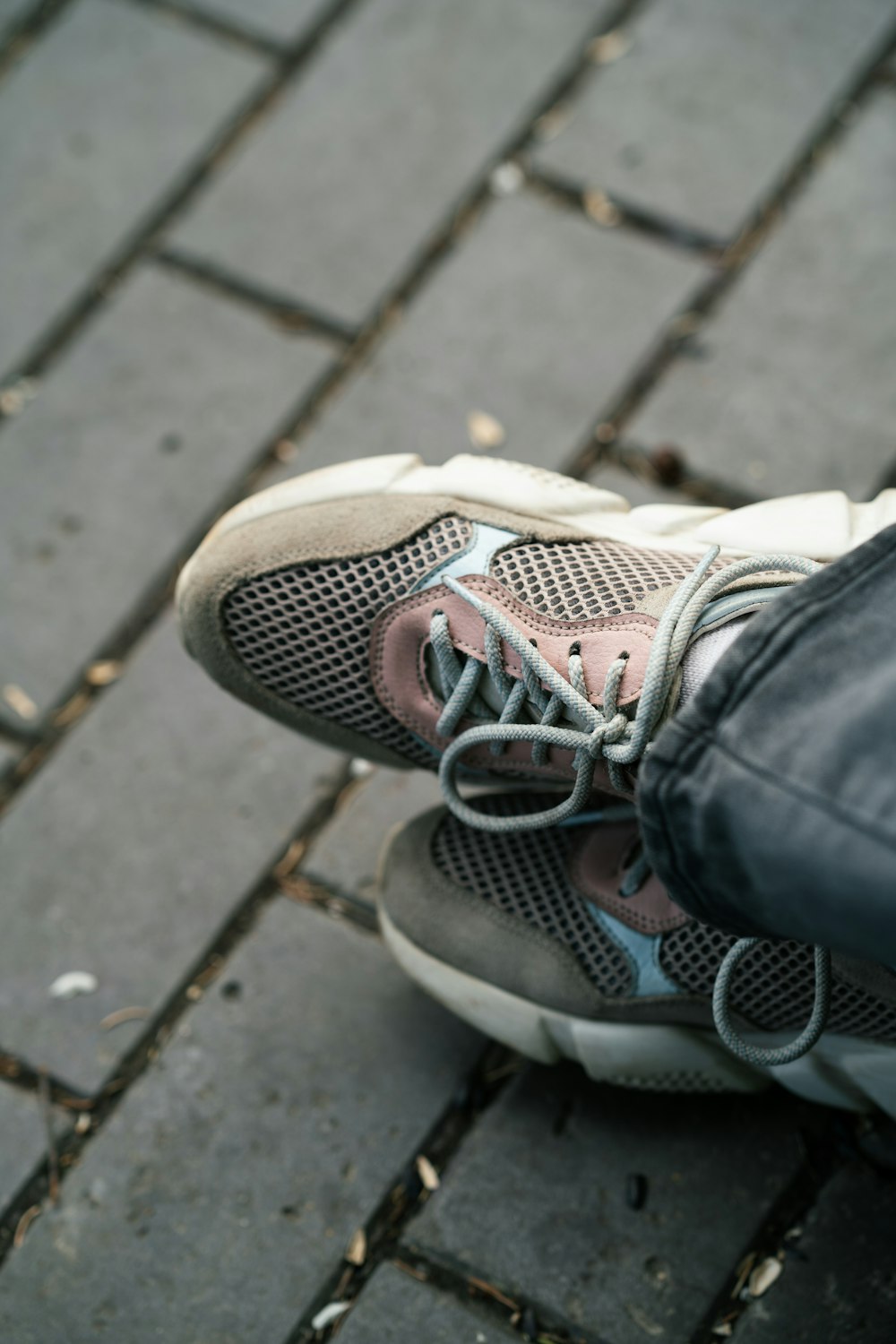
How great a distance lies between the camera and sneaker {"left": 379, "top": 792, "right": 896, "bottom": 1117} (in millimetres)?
1214

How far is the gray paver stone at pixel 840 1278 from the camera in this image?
1218 mm

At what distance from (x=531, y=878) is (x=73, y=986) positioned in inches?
21.0

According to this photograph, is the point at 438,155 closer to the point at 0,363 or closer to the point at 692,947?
the point at 0,363

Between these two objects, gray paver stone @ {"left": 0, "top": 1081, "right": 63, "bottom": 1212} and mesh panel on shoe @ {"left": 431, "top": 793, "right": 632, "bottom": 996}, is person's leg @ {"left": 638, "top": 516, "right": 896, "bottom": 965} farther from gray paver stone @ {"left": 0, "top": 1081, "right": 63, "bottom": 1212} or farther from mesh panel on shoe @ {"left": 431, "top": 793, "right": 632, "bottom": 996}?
gray paver stone @ {"left": 0, "top": 1081, "right": 63, "bottom": 1212}

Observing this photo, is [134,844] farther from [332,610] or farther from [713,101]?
[713,101]

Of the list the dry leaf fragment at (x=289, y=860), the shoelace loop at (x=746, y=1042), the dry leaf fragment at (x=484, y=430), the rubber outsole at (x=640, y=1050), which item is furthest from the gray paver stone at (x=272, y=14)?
the shoelace loop at (x=746, y=1042)

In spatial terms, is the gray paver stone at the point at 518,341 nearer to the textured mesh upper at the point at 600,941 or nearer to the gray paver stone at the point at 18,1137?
the textured mesh upper at the point at 600,941

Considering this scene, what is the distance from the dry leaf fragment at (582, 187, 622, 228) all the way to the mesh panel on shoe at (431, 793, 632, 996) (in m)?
0.88

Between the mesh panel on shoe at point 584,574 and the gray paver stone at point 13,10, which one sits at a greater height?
the gray paver stone at point 13,10

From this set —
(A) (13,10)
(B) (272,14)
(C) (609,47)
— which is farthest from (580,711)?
(A) (13,10)

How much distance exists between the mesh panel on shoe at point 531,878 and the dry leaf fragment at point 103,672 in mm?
480

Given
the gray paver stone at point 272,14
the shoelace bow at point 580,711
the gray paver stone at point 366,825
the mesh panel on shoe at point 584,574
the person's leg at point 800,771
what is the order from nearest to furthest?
the person's leg at point 800,771 → the shoelace bow at point 580,711 → the mesh panel on shoe at point 584,574 → the gray paver stone at point 366,825 → the gray paver stone at point 272,14

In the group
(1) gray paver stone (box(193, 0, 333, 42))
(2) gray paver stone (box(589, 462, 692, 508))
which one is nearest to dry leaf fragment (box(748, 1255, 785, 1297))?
(2) gray paver stone (box(589, 462, 692, 508))

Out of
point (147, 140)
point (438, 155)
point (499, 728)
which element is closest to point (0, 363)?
point (147, 140)
